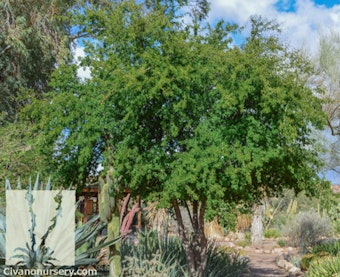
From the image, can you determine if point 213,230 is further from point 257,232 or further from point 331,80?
point 331,80

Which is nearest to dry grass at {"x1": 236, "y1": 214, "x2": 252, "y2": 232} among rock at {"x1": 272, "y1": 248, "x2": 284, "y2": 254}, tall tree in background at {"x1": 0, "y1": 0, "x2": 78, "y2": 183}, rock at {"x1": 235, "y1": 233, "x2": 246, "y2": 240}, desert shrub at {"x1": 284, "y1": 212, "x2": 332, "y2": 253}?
rock at {"x1": 235, "y1": 233, "x2": 246, "y2": 240}

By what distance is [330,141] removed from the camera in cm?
2153

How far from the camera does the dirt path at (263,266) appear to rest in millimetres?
14488

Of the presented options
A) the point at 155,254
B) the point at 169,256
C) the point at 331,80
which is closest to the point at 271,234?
the point at 331,80

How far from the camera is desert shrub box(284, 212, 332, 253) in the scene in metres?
18.6

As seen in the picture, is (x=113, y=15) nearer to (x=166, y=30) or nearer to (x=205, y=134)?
(x=166, y=30)

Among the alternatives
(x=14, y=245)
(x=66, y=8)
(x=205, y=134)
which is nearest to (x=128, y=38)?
(x=205, y=134)

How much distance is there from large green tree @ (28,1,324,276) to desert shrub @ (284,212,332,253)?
8.79 meters

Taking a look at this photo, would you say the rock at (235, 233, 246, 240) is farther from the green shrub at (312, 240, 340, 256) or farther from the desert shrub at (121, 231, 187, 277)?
the desert shrub at (121, 231, 187, 277)

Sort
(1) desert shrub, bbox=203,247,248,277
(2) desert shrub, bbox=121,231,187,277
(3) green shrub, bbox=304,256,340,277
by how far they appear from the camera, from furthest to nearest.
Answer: (1) desert shrub, bbox=203,247,248,277
(3) green shrub, bbox=304,256,340,277
(2) desert shrub, bbox=121,231,187,277

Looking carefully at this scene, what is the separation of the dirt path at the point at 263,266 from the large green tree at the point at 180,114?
14.8 feet

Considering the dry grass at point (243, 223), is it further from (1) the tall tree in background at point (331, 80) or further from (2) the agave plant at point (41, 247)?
(2) the agave plant at point (41, 247)

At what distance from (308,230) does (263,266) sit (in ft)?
10.7

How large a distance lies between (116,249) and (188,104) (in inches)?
112
